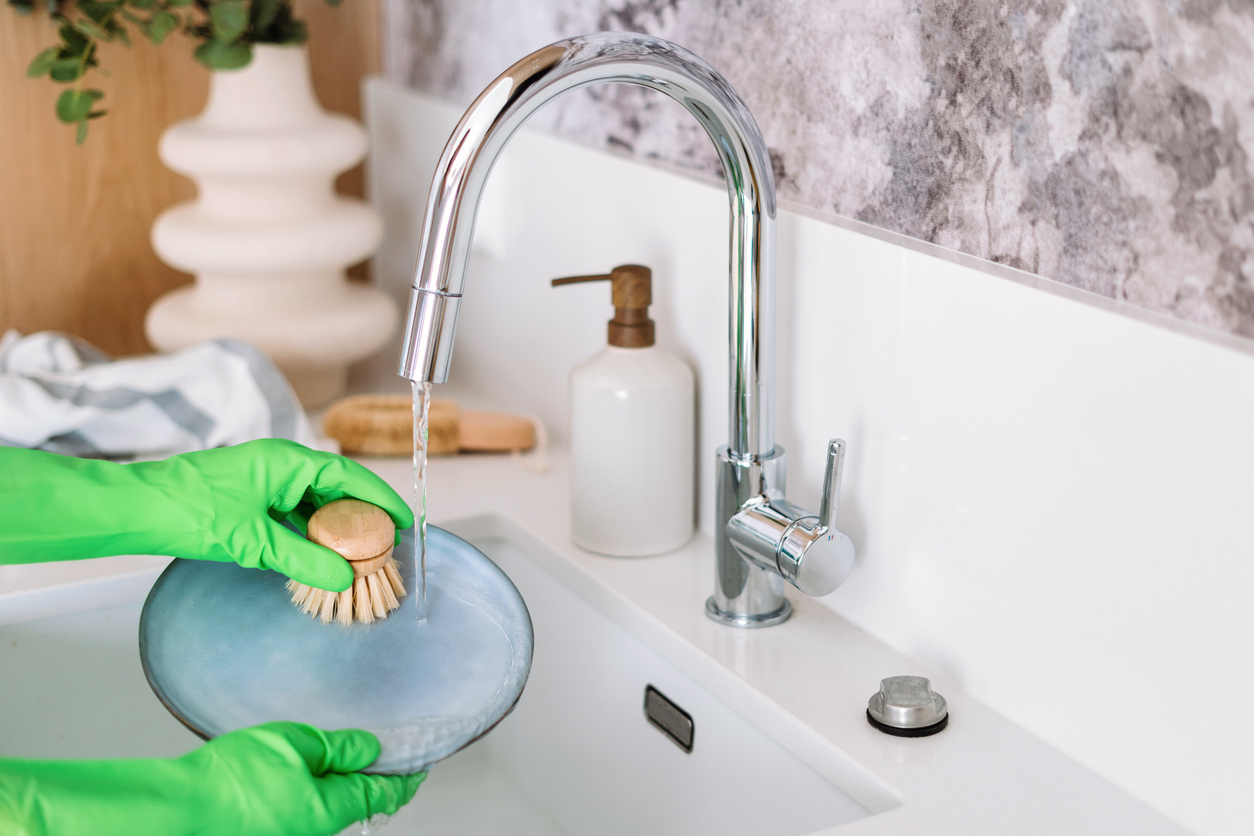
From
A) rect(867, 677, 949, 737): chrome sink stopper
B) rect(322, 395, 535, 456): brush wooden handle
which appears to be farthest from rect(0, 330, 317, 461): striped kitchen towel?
rect(867, 677, 949, 737): chrome sink stopper

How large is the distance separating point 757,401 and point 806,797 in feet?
0.74

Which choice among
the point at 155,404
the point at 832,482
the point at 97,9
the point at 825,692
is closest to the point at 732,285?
the point at 832,482

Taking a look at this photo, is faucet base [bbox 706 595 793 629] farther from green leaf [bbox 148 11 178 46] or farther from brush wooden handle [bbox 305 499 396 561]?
green leaf [bbox 148 11 178 46]

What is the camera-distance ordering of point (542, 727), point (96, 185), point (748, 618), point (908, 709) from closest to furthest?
1. point (908, 709)
2. point (748, 618)
3. point (542, 727)
4. point (96, 185)

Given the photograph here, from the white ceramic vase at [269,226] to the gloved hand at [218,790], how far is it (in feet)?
2.02

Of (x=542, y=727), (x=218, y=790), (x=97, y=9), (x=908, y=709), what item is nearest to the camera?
(x=218, y=790)

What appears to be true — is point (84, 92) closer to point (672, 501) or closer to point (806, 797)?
point (672, 501)

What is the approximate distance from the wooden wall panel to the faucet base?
Answer: 78 centimetres

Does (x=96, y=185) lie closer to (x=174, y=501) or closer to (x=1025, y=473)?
(x=174, y=501)

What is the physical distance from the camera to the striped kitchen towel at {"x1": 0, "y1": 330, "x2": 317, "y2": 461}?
38.9 inches

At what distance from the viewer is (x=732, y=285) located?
747 mm


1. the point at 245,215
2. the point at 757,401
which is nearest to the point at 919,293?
the point at 757,401

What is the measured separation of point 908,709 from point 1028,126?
1.01 ft

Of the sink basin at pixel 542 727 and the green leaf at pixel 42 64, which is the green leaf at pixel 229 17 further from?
the sink basin at pixel 542 727
